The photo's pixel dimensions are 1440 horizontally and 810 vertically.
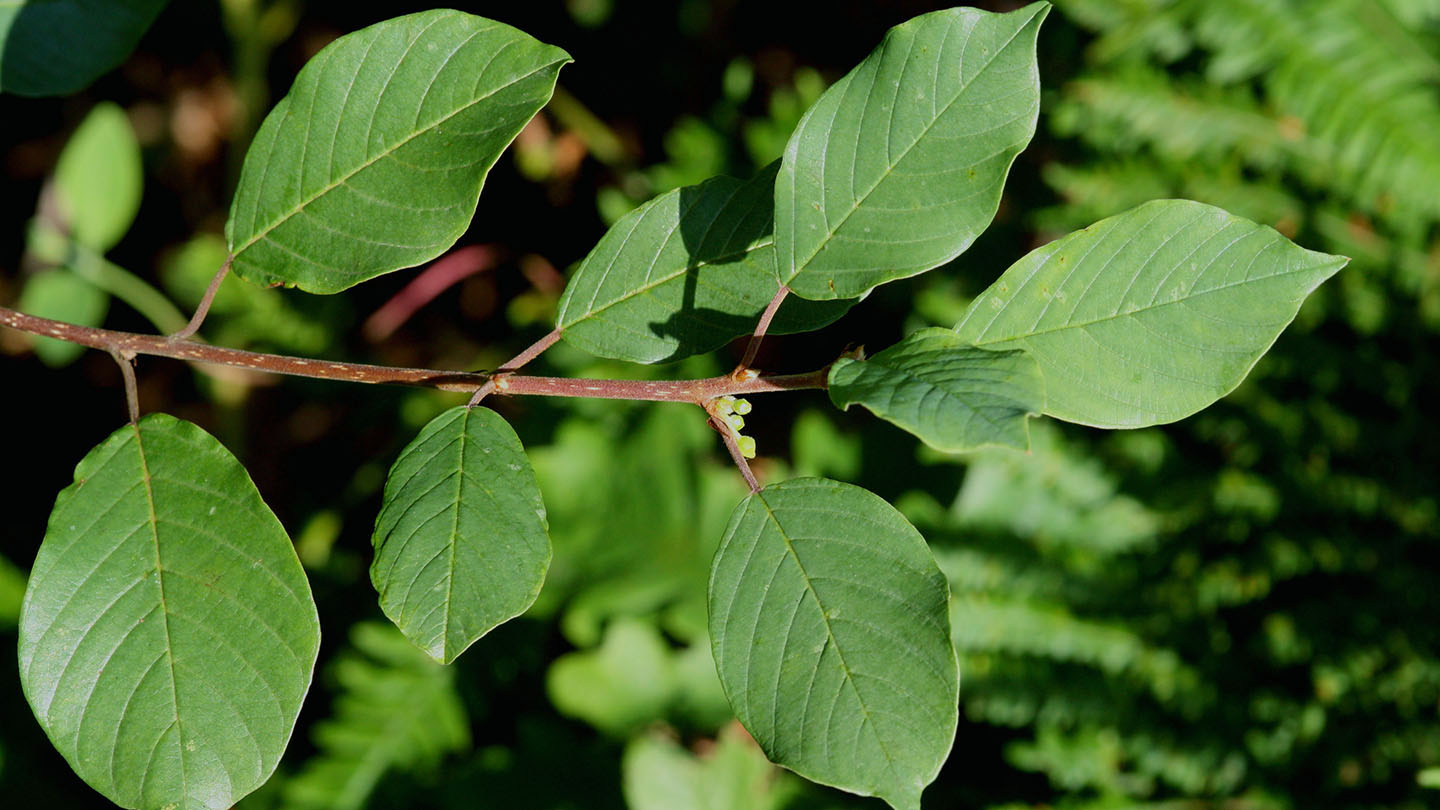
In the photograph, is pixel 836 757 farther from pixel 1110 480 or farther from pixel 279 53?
pixel 279 53

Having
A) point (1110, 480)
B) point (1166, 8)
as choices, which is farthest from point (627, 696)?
point (1166, 8)

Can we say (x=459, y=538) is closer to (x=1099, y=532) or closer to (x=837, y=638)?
(x=837, y=638)

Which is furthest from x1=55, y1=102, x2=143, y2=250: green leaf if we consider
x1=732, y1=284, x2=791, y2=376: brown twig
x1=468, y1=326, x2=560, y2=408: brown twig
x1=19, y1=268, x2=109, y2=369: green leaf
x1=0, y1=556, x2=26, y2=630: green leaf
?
x1=732, y1=284, x2=791, y2=376: brown twig

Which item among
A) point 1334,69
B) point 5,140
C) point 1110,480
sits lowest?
point 1110,480

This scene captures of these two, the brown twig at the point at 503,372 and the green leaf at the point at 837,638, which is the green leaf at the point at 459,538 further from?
the green leaf at the point at 837,638

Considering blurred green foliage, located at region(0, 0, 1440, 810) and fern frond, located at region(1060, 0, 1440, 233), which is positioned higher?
fern frond, located at region(1060, 0, 1440, 233)

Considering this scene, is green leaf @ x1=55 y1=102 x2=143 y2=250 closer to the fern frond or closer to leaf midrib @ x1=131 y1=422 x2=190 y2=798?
leaf midrib @ x1=131 y1=422 x2=190 y2=798
